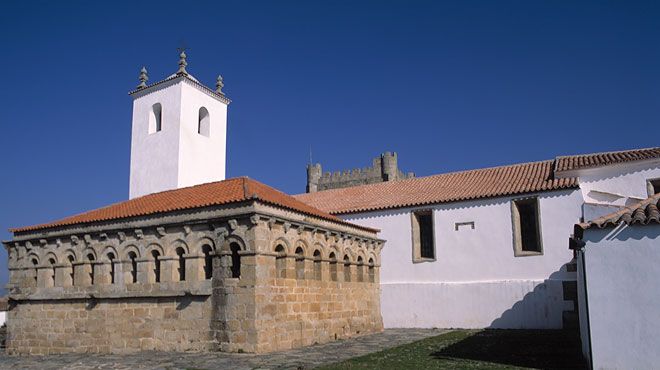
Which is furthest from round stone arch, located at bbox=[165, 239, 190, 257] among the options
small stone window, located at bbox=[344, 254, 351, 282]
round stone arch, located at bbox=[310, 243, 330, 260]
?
small stone window, located at bbox=[344, 254, 351, 282]

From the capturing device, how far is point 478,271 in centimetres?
2200

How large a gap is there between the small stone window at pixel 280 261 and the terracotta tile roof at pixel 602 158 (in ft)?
39.3

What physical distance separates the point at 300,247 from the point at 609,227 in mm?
8867

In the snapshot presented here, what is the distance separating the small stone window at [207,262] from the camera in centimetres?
1529

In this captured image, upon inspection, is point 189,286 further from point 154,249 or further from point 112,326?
point 112,326

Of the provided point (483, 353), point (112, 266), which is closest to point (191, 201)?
point (112, 266)

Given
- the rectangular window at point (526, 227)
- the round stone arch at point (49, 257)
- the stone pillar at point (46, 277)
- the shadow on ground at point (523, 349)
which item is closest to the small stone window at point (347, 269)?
the shadow on ground at point (523, 349)

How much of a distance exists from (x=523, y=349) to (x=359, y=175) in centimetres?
2939

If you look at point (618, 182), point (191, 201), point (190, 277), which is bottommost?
point (190, 277)

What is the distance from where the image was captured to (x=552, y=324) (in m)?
20.1

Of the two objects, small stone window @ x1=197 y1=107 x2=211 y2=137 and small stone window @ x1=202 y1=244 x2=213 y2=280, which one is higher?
small stone window @ x1=197 y1=107 x2=211 y2=137

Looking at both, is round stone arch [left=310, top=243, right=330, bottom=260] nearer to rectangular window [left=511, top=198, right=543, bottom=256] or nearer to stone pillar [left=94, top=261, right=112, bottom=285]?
stone pillar [left=94, top=261, right=112, bottom=285]

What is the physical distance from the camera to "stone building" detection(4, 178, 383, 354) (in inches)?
572

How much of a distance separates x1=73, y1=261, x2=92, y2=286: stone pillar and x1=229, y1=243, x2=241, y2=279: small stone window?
538cm
